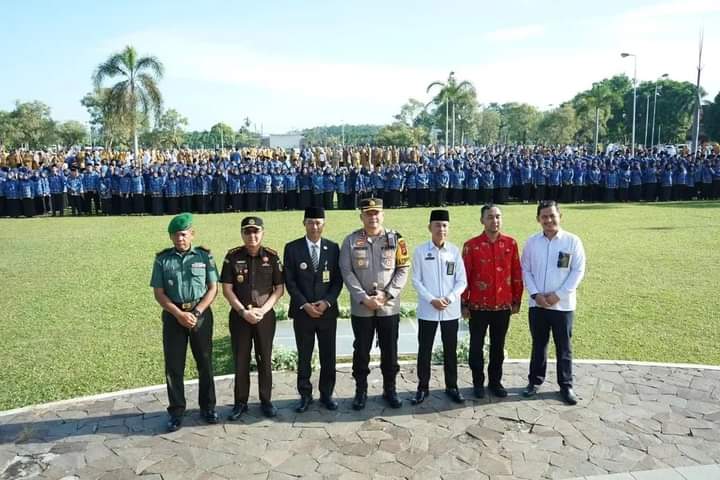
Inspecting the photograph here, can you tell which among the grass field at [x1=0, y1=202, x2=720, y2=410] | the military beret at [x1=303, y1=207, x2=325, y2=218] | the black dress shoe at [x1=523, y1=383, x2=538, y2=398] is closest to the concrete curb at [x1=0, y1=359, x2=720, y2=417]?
the grass field at [x1=0, y1=202, x2=720, y2=410]

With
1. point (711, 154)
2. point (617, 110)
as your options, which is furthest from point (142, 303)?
point (617, 110)

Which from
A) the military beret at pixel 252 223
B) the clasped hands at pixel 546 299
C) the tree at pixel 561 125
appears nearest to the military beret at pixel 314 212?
the military beret at pixel 252 223

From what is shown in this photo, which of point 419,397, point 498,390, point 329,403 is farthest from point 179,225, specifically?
point 498,390

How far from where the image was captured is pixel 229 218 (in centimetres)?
1683

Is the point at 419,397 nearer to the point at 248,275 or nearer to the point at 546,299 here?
the point at 546,299

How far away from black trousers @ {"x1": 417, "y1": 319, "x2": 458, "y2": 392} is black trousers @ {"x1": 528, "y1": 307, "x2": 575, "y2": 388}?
0.70 metres

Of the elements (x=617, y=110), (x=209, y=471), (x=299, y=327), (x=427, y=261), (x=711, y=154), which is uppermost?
(x=617, y=110)

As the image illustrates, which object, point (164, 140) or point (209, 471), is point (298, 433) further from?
point (164, 140)

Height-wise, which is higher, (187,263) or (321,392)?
(187,263)

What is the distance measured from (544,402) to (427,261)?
151 cm

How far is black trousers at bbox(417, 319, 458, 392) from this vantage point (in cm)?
496

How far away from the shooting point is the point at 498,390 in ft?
Answer: 16.6

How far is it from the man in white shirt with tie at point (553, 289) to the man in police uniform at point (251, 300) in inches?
85.6

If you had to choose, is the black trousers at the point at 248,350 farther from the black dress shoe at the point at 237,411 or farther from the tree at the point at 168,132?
the tree at the point at 168,132
